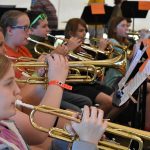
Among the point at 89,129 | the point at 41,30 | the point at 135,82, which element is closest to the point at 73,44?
the point at 41,30

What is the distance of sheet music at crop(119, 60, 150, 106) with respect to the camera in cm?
196

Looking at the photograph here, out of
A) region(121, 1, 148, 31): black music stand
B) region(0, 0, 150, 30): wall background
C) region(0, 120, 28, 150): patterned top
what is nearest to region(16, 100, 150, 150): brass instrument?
region(0, 120, 28, 150): patterned top

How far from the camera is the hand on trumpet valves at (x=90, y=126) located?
1278mm

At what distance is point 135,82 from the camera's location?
203cm

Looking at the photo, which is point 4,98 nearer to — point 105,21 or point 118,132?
point 118,132

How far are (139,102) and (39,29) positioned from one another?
1323 mm

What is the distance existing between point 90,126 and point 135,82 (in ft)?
2.65

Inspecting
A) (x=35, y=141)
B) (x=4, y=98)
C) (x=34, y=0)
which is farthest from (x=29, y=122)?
(x=34, y=0)

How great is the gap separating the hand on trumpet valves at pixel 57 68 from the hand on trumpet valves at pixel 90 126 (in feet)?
1.35

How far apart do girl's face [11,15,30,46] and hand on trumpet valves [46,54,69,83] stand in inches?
34.9

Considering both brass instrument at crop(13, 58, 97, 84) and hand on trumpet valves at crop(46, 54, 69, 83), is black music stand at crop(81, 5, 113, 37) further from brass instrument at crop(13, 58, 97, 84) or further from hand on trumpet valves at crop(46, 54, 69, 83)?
hand on trumpet valves at crop(46, 54, 69, 83)

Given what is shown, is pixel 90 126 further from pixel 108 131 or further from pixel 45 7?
pixel 45 7

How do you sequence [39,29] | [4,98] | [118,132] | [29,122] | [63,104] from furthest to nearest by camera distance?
[39,29] → [63,104] → [29,122] → [118,132] → [4,98]

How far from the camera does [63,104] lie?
257 centimetres
